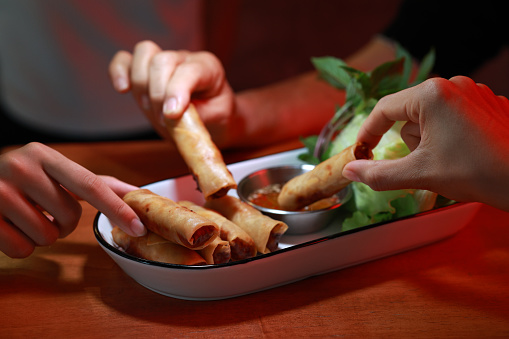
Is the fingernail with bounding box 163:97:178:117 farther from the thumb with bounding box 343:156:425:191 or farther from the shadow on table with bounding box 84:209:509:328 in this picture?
the thumb with bounding box 343:156:425:191

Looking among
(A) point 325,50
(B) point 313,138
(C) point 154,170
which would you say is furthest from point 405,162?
(A) point 325,50

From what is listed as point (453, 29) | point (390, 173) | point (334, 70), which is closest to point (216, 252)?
point (390, 173)

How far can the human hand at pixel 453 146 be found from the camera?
36.7 inches

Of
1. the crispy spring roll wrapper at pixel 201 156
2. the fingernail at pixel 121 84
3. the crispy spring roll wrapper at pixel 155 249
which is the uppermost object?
the fingernail at pixel 121 84

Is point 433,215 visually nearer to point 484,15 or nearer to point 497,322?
point 497,322

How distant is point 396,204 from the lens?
56.7 inches

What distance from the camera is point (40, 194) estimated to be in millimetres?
1188

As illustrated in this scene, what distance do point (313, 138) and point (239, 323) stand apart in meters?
0.97

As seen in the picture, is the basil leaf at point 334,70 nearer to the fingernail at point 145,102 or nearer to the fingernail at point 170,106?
the fingernail at point 170,106

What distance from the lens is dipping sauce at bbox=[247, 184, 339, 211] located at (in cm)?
156

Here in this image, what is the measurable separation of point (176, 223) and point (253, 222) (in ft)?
0.90

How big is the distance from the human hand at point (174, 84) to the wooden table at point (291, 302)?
60 cm

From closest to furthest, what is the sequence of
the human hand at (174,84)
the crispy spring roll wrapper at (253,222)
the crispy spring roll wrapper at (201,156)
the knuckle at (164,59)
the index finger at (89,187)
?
the index finger at (89,187) < the crispy spring roll wrapper at (253,222) < the crispy spring roll wrapper at (201,156) < the human hand at (174,84) < the knuckle at (164,59)

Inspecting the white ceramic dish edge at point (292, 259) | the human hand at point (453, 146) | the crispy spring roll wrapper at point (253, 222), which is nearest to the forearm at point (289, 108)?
the crispy spring roll wrapper at point (253, 222)
